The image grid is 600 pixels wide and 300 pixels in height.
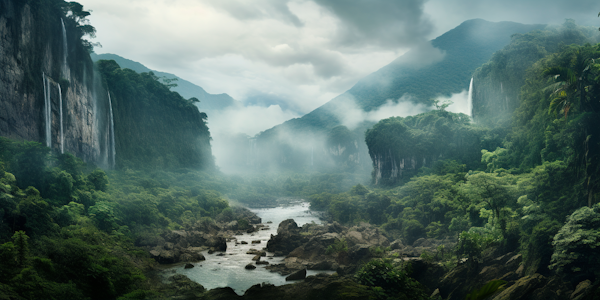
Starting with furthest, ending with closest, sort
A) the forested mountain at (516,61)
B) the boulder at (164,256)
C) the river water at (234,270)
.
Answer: the forested mountain at (516,61) < the boulder at (164,256) < the river water at (234,270)

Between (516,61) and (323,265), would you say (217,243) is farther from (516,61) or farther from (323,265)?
(516,61)

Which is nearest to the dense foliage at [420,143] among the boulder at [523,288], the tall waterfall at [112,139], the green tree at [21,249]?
the boulder at [523,288]

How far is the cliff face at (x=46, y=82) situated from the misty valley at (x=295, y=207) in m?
0.22

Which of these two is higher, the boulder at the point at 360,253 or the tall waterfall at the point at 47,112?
the tall waterfall at the point at 47,112

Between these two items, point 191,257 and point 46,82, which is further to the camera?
point 46,82

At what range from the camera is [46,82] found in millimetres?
36969

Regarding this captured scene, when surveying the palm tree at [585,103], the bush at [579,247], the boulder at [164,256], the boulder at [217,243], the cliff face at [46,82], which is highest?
the cliff face at [46,82]

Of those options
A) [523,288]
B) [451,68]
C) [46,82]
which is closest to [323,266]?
[523,288]

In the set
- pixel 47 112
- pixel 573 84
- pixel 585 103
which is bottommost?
pixel 585 103

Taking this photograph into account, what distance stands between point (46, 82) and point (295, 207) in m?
55.3

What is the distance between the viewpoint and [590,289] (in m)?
14.8

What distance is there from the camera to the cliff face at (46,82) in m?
30.4

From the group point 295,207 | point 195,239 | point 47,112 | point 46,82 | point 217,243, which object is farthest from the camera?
point 295,207

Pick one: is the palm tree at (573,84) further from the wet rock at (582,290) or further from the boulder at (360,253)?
the boulder at (360,253)
